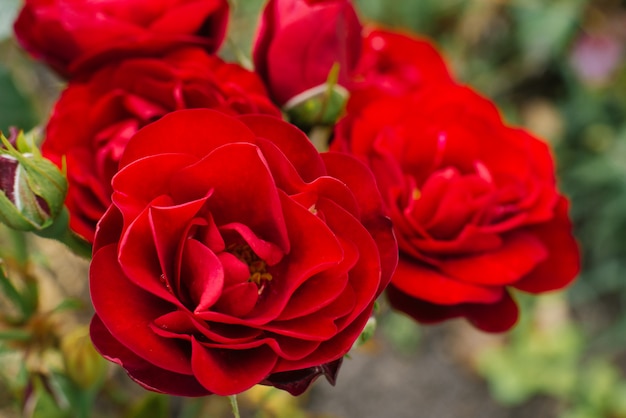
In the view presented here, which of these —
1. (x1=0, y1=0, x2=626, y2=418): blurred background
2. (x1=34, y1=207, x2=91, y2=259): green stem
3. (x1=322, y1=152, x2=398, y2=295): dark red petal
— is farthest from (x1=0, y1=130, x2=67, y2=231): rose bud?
(x1=0, y1=0, x2=626, y2=418): blurred background

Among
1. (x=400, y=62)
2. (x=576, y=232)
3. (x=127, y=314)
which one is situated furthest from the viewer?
(x=576, y=232)

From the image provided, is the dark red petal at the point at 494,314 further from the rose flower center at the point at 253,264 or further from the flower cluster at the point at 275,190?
the rose flower center at the point at 253,264

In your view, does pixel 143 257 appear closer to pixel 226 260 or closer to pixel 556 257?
pixel 226 260

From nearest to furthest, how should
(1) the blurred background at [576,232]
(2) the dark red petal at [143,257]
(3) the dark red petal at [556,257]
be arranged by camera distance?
(2) the dark red petal at [143,257], (3) the dark red petal at [556,257], (1) the blurred background at [576,232]

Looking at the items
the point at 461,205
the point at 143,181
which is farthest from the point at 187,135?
the point at 461,205

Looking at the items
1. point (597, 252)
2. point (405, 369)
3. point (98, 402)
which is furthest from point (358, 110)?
point (597, 252)

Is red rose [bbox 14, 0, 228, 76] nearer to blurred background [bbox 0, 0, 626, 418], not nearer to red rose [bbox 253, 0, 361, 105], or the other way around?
red rose [bbox 253, 0, 361, 105]

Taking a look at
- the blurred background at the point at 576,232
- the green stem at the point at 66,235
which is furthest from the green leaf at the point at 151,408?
the blurred background at the point at 576,232

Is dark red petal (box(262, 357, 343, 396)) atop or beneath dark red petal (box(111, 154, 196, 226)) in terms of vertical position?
beneath
